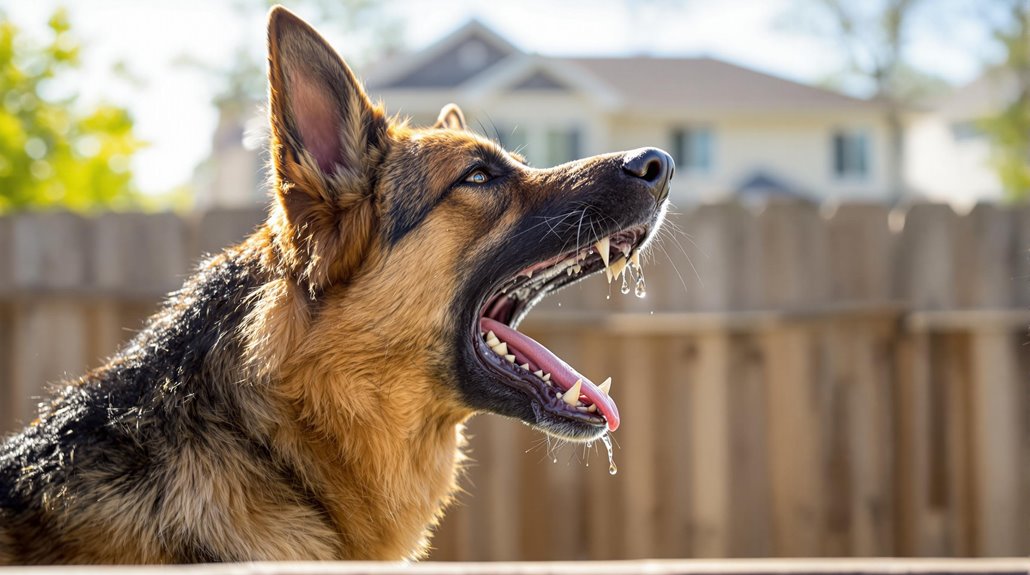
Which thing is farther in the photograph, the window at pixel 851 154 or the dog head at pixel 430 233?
the window at pixel 851 154

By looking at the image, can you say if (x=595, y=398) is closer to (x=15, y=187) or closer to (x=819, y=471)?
(x=819, y=471)

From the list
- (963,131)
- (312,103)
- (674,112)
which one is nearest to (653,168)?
(312,103)

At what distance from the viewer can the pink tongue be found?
2.99 meters

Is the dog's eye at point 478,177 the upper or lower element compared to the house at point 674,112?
lower

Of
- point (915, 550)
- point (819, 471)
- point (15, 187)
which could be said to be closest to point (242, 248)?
point (819, 471)

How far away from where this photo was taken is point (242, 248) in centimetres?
293

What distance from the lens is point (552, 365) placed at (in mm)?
3059

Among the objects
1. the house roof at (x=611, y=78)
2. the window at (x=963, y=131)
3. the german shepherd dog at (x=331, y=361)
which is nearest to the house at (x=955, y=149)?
the window at (x=963, y=131)

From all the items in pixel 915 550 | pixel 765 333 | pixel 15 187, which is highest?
pixel 15 187

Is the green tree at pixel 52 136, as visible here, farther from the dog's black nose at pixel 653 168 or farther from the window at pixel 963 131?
the window at pixel 963 131

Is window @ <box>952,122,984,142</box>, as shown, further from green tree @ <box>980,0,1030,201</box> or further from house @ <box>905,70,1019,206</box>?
green tree @ <box>980,0,1030,201</box>

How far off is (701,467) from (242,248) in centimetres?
351

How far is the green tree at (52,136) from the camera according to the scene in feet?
24.6

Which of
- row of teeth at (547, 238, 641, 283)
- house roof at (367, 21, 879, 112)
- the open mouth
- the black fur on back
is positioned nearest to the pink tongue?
the open mouth
